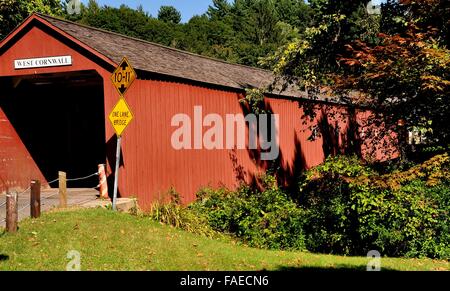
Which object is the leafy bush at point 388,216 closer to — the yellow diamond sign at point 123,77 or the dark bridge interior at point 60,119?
the yellow diamond sign at point 123,77

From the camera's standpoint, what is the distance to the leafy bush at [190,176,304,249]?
11.2m

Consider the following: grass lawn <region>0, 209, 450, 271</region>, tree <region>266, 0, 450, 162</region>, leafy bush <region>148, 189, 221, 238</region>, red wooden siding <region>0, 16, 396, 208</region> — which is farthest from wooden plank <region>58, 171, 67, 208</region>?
tree <region>266, 0, 450, 162</region>

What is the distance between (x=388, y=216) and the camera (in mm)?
9852

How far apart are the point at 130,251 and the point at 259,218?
4159 mm

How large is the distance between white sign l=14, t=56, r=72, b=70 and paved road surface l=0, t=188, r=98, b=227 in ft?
12.8

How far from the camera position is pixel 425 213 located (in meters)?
9.83

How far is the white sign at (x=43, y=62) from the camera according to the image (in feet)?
42.9

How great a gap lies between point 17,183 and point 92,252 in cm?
810

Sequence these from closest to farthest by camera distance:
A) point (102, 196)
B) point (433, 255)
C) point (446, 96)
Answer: point (433, 255), point (446, 96), point (102, 196)

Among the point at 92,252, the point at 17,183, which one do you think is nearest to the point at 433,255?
the point at 92,252

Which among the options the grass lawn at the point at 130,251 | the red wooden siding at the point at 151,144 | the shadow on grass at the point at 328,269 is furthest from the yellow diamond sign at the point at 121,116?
the shadow on grass at the point at 328,269

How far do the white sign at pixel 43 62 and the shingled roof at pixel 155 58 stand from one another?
30.8 inches
